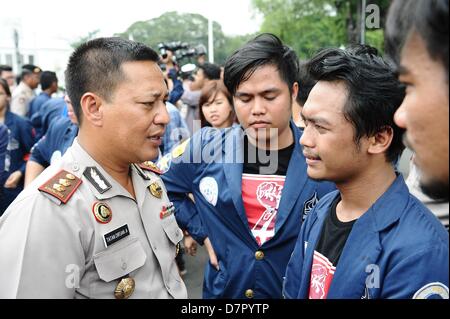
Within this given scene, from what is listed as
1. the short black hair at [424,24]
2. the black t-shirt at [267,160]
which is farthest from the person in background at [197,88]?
the short black hair at [424,24]

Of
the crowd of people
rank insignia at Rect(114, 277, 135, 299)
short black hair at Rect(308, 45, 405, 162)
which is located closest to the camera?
the crowd of people

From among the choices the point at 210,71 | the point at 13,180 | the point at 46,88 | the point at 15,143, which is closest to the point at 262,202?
the point at 13,180

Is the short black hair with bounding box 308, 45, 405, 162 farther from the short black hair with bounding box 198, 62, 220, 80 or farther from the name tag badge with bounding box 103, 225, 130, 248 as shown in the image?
the short black hair with bounding box 198, 62, 220, 80

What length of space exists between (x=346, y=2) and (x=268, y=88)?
12469 mm

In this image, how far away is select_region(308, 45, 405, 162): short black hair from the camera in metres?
1.65

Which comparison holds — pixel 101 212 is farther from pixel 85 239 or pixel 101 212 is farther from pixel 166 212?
pixel 166 212

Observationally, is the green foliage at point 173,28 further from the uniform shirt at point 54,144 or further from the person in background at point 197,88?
the uniform shirt at point 54,144

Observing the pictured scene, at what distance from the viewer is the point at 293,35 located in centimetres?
2100

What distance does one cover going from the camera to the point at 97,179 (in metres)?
1.66

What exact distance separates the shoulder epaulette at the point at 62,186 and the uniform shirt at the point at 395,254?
3.23 ft

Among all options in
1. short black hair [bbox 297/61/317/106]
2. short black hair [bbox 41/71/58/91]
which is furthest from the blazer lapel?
short black hair [bbox 41/71/58/91]

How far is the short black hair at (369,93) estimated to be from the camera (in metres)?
1.65

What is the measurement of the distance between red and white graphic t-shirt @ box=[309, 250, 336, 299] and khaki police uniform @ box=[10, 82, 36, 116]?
690cm

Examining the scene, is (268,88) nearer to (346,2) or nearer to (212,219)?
(212,219)
